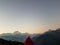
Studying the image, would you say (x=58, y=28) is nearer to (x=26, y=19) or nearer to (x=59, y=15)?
(x=59, y=15)

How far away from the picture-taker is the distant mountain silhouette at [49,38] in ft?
6.41

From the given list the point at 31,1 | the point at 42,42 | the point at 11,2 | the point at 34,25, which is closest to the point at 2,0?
the point at 11,2

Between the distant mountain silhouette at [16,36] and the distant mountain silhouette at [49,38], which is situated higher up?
the distant mountain silhouette at [16,36]

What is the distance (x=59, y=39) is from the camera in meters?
1.95

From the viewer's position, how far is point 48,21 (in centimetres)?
204

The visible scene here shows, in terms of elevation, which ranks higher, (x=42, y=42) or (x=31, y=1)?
(x=31, y=1)

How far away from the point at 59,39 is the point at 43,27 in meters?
0.22

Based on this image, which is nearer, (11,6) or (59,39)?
(59,39)

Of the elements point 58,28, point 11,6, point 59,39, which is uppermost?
point 11,6

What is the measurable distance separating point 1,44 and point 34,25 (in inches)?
16.9

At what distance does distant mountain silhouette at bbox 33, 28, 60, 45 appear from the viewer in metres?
1.95

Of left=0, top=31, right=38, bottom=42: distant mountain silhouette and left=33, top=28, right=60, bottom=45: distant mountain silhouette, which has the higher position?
left=0, top=31, right=38, bottom=42: distant mountain silhouette

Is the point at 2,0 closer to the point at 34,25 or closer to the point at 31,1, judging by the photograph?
the point at 31,1

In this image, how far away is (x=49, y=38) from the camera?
198 centimetres
